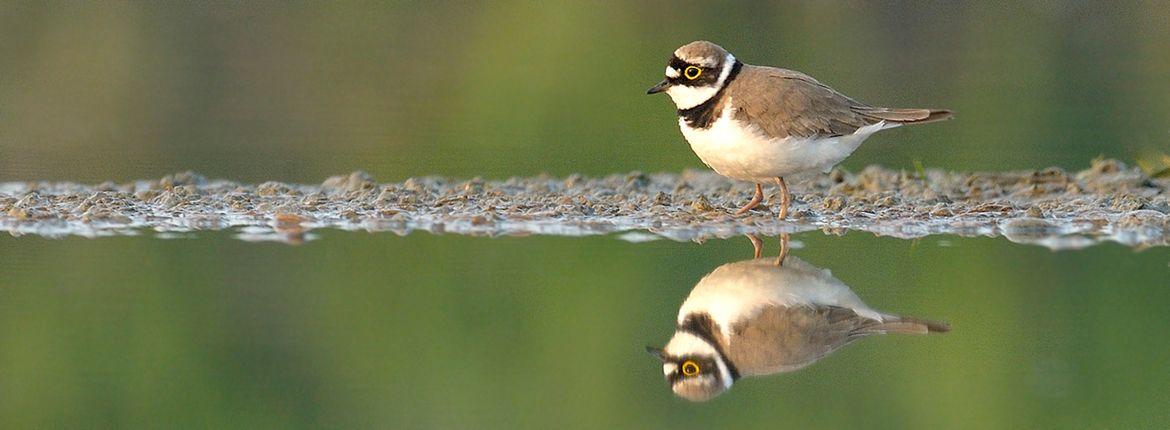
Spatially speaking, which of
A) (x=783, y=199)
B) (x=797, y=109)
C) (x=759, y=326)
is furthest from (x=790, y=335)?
(x=783, y=199)

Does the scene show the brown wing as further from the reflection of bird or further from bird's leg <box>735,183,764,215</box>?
the reflection of bird

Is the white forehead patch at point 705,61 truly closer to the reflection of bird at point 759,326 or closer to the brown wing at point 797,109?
the brown wing at point 797,109

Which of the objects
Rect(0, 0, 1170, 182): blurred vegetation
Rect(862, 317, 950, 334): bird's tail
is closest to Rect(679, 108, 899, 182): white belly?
Rect(862, 317, 950, 334): bird's tail

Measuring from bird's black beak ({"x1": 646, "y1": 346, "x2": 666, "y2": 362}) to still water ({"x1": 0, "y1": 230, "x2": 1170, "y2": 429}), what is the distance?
25mm

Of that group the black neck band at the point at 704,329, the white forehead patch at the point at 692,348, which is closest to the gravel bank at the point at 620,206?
the black neck band at the point at 704,329

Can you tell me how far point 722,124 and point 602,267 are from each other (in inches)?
49.1

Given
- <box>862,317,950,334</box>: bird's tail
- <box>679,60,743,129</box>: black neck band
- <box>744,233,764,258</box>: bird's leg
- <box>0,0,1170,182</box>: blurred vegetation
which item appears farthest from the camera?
<box>0,0,1170,182</box>: blurred vegetation

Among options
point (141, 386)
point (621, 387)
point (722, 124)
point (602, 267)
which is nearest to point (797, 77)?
point (722, 124)

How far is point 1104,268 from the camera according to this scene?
6629mm

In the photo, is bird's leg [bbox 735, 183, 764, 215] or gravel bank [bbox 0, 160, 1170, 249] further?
bird's leg [bbox 735, 183, 764, 215]

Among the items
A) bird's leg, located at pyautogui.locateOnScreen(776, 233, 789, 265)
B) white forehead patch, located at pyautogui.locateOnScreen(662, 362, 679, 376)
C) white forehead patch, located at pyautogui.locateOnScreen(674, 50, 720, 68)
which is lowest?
white forehead patch, located at pyautogui.locateOnScreen(662, 362, 679, 376)

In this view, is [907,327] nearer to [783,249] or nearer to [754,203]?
[783,249]

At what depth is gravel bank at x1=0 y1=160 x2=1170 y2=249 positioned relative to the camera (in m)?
7.73

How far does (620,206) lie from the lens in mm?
8492
